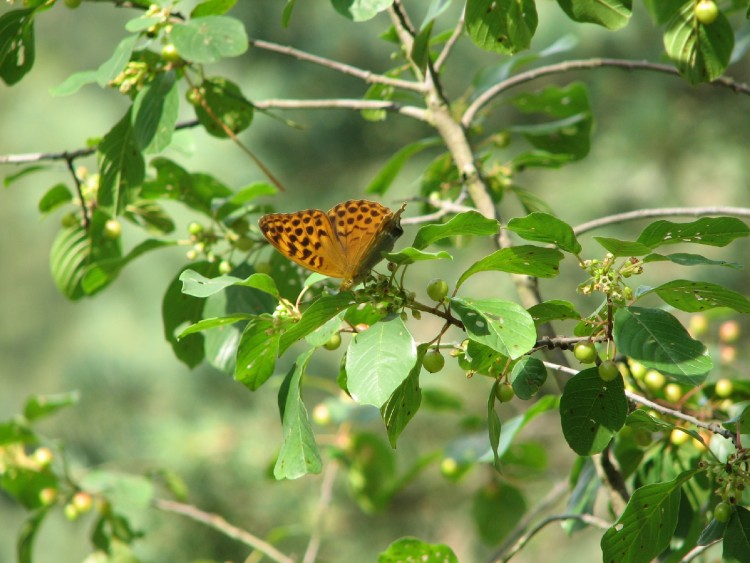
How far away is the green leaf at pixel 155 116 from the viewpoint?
3.49 ft

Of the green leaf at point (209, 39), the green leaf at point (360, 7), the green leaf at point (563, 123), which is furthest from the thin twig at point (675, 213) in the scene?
the green leaf at point (209, 39)

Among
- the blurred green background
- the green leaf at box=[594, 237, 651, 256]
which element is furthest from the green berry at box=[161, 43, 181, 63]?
the blurred green background

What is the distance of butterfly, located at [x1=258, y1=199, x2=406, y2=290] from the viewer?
86 centimetres

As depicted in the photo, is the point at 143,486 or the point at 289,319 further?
the point at 143,486

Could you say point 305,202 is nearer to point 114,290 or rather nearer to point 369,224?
point 114,290

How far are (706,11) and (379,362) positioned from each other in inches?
21.3

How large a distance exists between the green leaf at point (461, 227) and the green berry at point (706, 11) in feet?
1.20

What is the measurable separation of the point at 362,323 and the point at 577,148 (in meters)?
0.65

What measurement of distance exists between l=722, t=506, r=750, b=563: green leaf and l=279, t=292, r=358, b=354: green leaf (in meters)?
0.43

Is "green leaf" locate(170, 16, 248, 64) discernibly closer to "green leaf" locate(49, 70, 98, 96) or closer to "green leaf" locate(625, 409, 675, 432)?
"green leaf" locate(49, 70, 98, 96)

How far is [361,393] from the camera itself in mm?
724

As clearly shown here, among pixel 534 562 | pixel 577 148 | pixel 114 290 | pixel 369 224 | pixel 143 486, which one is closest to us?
pixel 369 224

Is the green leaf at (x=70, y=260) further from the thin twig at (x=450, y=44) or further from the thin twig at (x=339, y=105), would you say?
the thin twig at (x=450, y=44)

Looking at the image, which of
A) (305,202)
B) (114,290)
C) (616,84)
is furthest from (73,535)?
(616,84)
